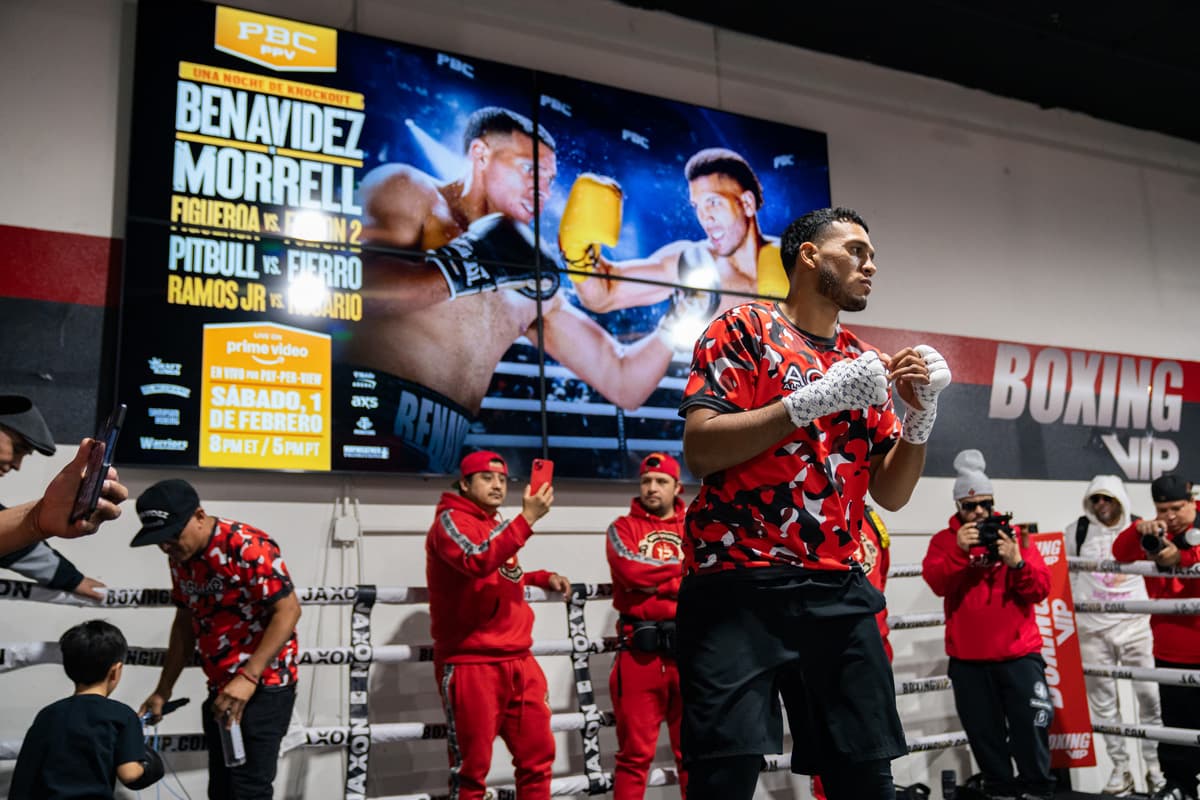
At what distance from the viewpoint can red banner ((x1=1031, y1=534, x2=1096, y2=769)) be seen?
5.48 m

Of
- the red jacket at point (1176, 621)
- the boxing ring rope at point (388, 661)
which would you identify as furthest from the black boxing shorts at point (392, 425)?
the red jacket at point (1176, 621)

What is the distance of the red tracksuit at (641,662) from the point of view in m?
4.53

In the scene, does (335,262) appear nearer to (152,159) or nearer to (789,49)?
(152,159)

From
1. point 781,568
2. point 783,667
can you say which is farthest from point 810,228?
point 783,667

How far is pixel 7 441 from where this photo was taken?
8.48 ft

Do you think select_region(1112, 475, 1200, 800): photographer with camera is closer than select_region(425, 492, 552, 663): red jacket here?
No

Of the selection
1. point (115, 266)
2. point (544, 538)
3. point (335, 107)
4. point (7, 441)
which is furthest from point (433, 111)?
point (7, 441)

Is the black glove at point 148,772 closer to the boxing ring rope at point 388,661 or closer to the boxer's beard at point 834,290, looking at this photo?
the boxing ring rope at point 388,661

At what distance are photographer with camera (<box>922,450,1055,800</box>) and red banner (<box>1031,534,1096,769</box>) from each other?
564 millimetres

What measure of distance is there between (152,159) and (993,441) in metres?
5.50

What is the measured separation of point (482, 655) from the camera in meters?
4.18

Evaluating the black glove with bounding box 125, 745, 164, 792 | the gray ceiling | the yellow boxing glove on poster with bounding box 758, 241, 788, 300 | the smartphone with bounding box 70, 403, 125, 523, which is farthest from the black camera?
the smartphone with bounding box 70, 403, 125, 523

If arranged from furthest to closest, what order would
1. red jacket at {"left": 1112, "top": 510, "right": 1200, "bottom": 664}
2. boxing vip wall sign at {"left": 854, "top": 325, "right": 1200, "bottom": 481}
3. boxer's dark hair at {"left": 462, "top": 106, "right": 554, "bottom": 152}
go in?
boxing vip wall sign at {"left": 854, "top": 325, "right": 1200, "bottom": 481} < boxer's dark hair at {"left": 462, "top": 106, "right": 554, "bottom": 152} < red jacket at {"left": 1112, "top": 510, "right": 1200, "bottom": 664}

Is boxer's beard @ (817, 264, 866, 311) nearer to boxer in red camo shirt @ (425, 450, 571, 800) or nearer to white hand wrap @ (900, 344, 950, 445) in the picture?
white hand wrap @ (900, 344, 950, 445)
